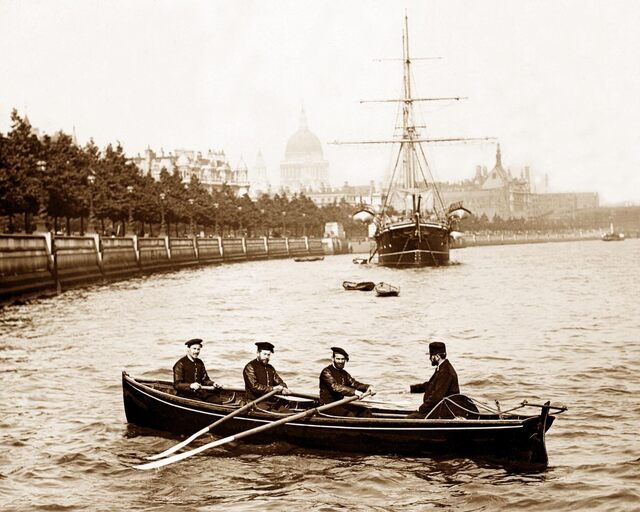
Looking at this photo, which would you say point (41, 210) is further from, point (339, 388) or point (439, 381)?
point (439, 381)

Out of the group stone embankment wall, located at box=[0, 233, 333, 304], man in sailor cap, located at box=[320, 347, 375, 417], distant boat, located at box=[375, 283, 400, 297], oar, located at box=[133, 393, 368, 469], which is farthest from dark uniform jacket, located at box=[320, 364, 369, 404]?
distant boat, located at box=[375, 283, 400, 297]

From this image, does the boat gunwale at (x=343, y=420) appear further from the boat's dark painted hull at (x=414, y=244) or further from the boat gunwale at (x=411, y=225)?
the boat's dark painted hull at (x=414, y=244)

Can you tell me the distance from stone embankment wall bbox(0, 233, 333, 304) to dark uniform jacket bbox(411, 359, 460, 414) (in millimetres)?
35662

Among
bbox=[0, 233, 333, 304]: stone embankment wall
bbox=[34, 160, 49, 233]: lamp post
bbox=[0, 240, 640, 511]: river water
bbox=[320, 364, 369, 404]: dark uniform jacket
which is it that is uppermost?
bbox=[34, 160, 49, 233]: lamp post

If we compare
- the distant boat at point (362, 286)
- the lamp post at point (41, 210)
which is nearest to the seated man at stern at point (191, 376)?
the distant boat at point (362, 286)

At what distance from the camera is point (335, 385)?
→ 58.0ft

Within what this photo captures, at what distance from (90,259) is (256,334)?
107ft

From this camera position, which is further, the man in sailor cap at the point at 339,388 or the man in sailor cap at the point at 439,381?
the man in sailor cap at the point at 339,388

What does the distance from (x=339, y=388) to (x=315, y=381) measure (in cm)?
888

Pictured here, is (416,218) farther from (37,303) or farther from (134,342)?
(134,342)

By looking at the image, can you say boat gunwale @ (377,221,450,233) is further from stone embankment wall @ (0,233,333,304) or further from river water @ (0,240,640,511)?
river water @ (0,240,640,511)

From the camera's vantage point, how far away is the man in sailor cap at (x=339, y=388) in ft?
57.8

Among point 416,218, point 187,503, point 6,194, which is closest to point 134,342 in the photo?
point 187,503

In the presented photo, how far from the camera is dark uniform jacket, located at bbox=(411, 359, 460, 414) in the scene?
1650 centimetres
